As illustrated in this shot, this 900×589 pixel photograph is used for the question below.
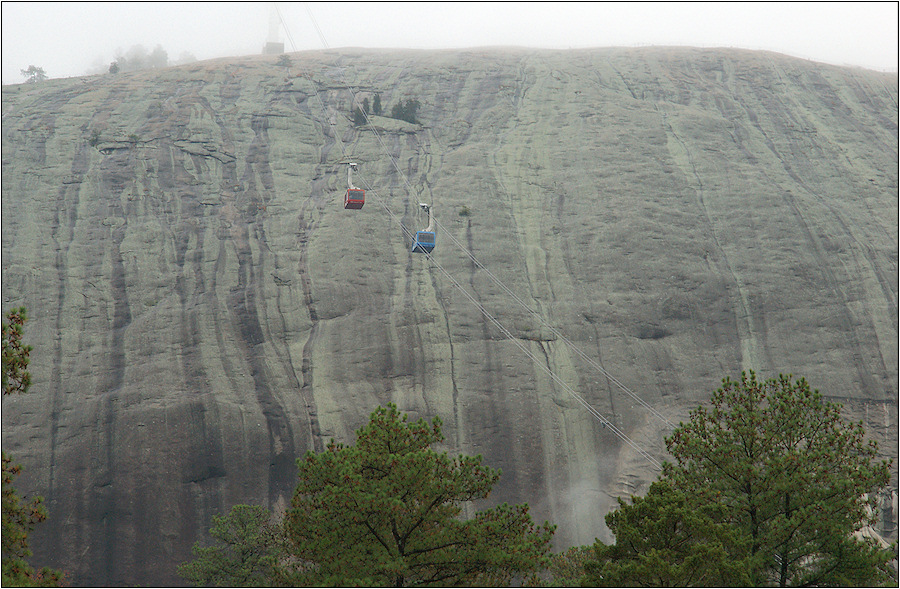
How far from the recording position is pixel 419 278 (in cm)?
4081

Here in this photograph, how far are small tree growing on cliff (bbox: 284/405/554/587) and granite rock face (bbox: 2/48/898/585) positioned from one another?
50.2ft

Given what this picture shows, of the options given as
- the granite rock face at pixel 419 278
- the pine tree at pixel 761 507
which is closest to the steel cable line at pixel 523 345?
the granite rock face at pixel 419 278

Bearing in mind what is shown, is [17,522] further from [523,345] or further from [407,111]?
[407,111]

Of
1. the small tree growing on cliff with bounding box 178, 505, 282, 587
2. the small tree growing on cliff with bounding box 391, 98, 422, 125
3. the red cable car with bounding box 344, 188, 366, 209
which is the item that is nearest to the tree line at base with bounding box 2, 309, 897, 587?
the small tree growing on cliff with bounding box 178, 505, 282, 587

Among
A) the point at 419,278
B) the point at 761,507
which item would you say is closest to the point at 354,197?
the point at 419,278

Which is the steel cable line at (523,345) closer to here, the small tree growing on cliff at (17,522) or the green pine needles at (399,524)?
the green pine needles at (399,524)

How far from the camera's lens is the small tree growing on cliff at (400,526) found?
17281 millimetres

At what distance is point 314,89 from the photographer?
55500 millimetres

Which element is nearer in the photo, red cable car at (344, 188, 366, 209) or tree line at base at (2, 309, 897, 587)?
tree line at base at (2, 309, 897, 587)

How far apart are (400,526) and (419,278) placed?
23.9 meters

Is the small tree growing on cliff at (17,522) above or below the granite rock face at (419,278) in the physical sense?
below

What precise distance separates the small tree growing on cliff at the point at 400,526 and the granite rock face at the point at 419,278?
50.2 ft

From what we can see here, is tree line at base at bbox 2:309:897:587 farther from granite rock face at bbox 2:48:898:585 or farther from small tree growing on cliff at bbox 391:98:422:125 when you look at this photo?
small tree growing on cliff at bbox 391:98:422:125

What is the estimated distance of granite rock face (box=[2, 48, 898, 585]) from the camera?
33188 millimetres
